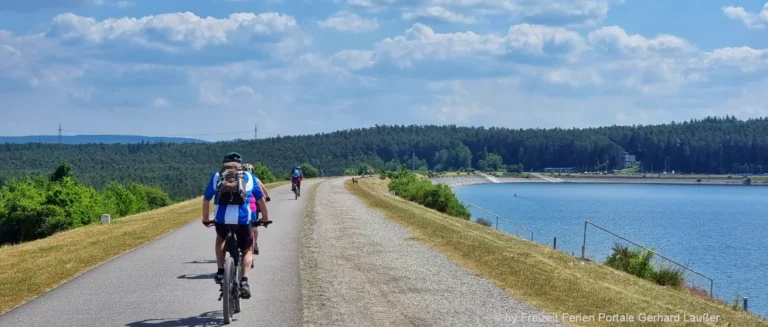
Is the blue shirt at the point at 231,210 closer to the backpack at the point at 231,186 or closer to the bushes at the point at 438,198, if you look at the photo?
the backpack at the point at 231,186

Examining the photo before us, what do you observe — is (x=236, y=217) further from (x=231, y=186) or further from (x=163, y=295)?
(x=163, y=295)

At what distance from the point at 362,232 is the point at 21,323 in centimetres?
1457

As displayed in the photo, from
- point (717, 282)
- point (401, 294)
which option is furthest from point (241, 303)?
point (717, 282)

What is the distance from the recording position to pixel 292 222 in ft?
91.1

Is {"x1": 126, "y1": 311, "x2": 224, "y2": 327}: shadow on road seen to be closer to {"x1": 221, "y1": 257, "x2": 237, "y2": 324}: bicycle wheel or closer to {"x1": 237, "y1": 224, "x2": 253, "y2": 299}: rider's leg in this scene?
{"x1": 221, "y1": 257, "x2": 237, "y2": 324}: bicycle wheel

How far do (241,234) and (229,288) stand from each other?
0.83 metres

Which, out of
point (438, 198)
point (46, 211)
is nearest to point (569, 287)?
point (438, 198)

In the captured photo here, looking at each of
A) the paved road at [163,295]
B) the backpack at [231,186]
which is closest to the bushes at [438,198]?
the paved road at [163,295]

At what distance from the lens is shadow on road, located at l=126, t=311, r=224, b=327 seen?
10296 mm

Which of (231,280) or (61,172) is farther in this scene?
(61,172)

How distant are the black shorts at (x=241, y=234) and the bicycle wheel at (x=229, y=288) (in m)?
0.36

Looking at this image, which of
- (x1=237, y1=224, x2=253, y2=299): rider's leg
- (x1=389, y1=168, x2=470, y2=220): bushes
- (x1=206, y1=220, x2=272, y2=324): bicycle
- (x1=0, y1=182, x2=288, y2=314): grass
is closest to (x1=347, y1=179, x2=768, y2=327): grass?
(x1=237, y1=224, x2=253, y2=299): rider's leg

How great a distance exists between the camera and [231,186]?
1048 centimetres

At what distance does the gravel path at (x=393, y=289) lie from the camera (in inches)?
445
